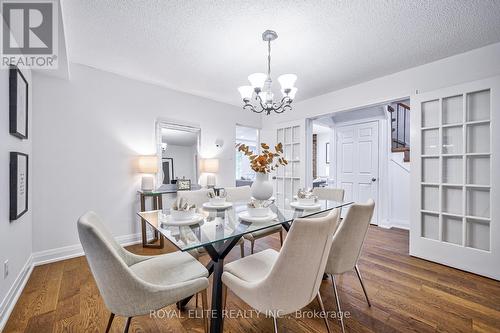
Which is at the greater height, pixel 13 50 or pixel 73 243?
pixel 13 50

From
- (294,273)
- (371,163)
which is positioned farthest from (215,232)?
A: (371,163)

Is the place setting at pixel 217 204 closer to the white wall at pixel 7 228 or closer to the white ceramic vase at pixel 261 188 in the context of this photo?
the white ceramic vase at pixel 261 188

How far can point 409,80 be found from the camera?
2799 mm

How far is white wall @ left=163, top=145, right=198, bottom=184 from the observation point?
11.5 feet

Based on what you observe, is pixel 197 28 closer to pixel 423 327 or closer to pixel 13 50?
pixel 13 50

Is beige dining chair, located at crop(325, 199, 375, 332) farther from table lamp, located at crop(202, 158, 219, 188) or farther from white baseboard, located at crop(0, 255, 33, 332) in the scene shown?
table lamp, located at crop(202, 158, 219, 188)

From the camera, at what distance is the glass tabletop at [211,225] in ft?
3.99

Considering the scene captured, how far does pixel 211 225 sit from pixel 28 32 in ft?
7.39

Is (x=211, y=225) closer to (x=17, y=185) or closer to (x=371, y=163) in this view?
(x=17, y=185)

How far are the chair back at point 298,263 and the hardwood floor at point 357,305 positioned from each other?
1.96 ft

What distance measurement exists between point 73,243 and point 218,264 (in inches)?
94.8

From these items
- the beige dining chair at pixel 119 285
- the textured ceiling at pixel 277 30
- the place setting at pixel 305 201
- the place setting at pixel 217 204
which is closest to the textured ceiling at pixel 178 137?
the textured ceiling at pixel 277 30

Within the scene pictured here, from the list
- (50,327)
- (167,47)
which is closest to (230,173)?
(167,47)

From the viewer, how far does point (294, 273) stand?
1067 millimetres
